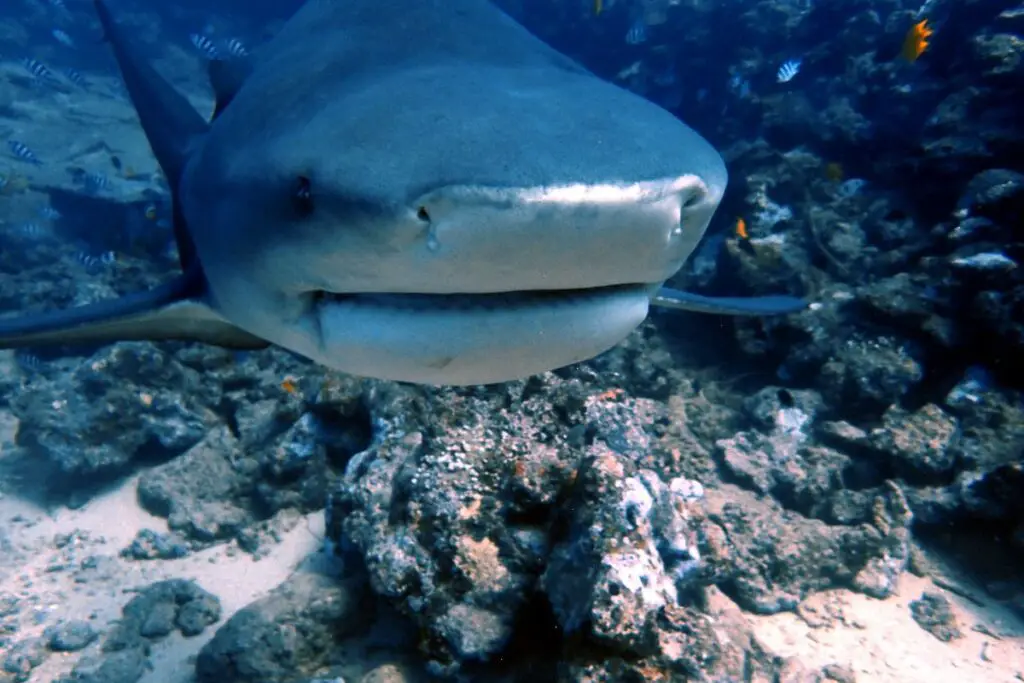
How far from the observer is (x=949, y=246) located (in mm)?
5738

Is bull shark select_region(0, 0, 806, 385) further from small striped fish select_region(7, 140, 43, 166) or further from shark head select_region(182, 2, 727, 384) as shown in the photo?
small striped fish select_region(7, 140, 43, 166)

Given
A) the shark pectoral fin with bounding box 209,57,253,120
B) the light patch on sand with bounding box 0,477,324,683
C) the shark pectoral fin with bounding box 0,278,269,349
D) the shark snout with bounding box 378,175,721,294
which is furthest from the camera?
the light patch on sand with bounding box 0,477,324,683

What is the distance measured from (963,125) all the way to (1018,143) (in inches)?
38.5

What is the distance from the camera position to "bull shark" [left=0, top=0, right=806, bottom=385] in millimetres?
1021

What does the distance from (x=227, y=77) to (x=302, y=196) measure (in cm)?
230

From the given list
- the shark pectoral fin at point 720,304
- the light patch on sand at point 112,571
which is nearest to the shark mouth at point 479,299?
the shark pectoral fin at point 720,304

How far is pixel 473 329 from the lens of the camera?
4.13 feet

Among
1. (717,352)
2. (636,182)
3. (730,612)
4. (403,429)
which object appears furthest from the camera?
(717,352)

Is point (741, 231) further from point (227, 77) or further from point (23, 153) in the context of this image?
point (23, 153)

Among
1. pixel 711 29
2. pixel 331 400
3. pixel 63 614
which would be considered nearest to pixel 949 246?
pixel 331 400

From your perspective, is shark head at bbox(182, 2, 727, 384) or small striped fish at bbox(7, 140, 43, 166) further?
small striped fish at bbox(7, 140, 43, 166)

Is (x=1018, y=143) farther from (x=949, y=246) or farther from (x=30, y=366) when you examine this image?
(x=30, y=366)

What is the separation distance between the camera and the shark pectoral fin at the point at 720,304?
9.04 feet

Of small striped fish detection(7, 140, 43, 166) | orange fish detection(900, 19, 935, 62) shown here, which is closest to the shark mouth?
orange fish detection(900, 19, 935, 62)
